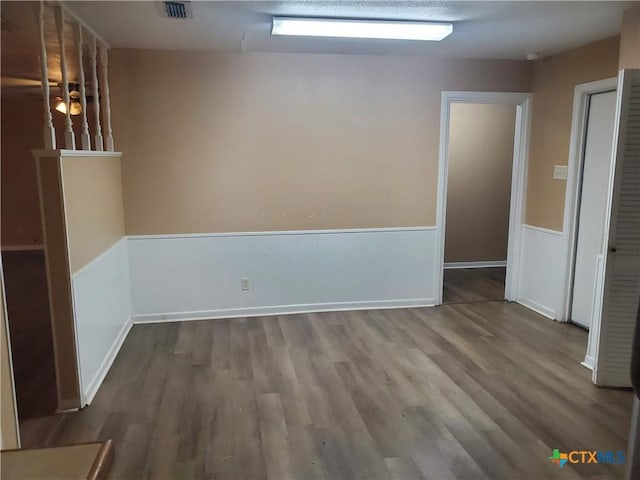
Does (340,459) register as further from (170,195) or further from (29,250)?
(29,250)

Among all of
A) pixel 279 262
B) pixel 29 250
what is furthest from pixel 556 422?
pixel 29 250

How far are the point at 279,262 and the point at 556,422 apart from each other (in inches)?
103

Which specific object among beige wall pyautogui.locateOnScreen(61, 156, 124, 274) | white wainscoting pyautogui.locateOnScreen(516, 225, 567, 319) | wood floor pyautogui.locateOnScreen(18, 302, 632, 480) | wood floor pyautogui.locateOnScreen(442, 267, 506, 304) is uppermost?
beige wall pyautogui.locateOnScreen(61, 156, 124, 274)

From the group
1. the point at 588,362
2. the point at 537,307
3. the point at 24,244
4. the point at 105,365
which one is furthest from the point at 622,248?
the point at 24,244

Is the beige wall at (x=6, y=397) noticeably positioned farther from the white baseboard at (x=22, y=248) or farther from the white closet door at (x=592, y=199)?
the white baseboard at (x=22, y=248)

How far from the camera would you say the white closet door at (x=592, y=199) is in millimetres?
3783

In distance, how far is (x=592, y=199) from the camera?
13.0ft

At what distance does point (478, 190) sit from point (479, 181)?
12 centimetres

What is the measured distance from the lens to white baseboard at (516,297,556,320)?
4391 millimetres

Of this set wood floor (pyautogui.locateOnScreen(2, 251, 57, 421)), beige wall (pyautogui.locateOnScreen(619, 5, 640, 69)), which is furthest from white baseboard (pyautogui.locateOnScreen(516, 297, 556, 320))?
wood floor (pyautogui.locateOnScreen(2, 251, 57, 421))

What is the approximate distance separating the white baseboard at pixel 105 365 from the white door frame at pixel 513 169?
9.62 ft

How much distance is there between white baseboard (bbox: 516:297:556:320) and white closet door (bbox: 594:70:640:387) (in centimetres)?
136

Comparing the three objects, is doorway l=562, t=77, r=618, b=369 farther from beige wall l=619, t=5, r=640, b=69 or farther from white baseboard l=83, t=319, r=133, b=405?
white baseboard l=83, t=319, r=133, b=405

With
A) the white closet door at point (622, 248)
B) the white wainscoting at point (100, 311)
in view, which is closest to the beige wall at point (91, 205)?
the white wainscoting at point (100, 311)
